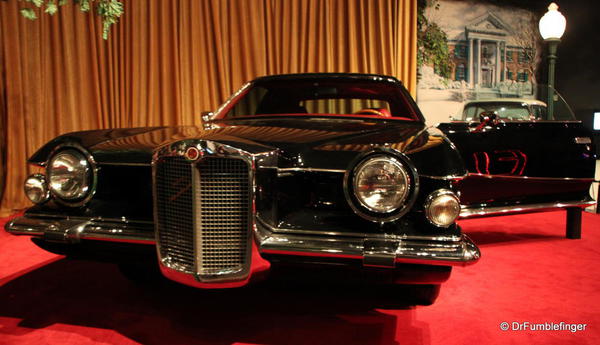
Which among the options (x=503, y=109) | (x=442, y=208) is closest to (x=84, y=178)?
(x=442, y=208)

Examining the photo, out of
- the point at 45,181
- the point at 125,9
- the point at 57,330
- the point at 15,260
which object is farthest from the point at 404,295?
the point at 125,9

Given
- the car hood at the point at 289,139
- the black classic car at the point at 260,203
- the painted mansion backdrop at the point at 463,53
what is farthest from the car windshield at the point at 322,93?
the painted mansion backdrop at the point at 463,53

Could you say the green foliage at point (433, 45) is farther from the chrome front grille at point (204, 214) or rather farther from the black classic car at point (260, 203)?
the chrome front grille at point (204, 214)

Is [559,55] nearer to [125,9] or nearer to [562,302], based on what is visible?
[562,302]

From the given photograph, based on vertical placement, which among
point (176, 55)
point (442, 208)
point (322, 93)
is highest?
point (176, 55)

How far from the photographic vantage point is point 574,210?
308 centimetres

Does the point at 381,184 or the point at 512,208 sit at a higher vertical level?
the point at 381,184

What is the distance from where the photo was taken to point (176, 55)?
4520 millimetres

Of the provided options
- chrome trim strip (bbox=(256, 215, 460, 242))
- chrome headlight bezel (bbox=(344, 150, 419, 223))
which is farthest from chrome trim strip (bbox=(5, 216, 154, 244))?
chrome headlight bezel (bbox=(344, 150, 419, 223))

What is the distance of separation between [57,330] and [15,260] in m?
1.34

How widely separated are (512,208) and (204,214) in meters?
2.23

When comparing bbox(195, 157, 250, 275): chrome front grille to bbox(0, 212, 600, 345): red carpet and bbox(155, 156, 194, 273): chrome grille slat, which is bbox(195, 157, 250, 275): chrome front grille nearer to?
bbox(155, 156, 194, 273): chrome grille slat

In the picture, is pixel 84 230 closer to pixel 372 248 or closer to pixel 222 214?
pixel 222 214

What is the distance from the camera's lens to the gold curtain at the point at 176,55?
→ 4473mm
